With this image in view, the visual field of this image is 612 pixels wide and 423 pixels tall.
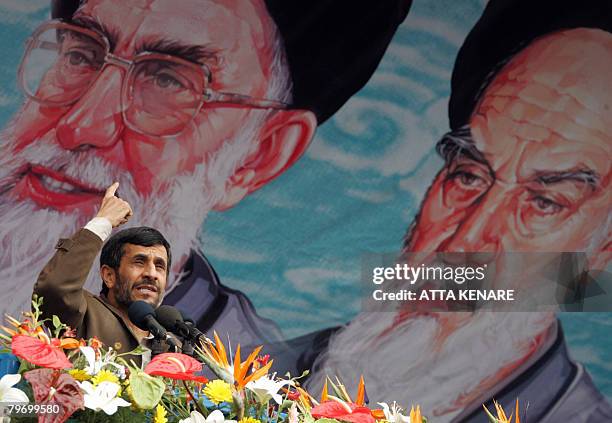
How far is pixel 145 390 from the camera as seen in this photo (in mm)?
1133

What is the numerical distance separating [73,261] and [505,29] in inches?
107

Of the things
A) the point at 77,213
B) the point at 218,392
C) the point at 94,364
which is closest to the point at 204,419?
the point at 218,392

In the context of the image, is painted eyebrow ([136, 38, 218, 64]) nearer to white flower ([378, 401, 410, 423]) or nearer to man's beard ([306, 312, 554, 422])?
man's beard ([306, 312, 554, 422])

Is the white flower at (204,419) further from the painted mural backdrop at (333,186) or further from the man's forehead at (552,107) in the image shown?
the man's forehead at (552,107)

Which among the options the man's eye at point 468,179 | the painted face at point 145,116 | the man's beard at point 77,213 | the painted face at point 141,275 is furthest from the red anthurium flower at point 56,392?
the man's eye at point 468,179

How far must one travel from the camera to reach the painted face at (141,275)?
2.20m

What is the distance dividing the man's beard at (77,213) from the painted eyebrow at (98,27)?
0.46m

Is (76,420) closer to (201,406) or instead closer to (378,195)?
(201,406)

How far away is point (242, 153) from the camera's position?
150 inches

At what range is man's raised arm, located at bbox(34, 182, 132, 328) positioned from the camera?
181 centimetres

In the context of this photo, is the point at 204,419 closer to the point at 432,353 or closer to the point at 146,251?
the point at 146,251

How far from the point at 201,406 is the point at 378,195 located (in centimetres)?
268

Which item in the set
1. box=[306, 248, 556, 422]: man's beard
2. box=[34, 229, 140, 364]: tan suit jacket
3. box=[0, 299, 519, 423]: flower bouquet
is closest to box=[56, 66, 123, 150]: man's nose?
box=[306, 248, 556, 422]: man's beard

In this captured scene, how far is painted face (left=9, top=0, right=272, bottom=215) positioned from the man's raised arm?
1.88 m
